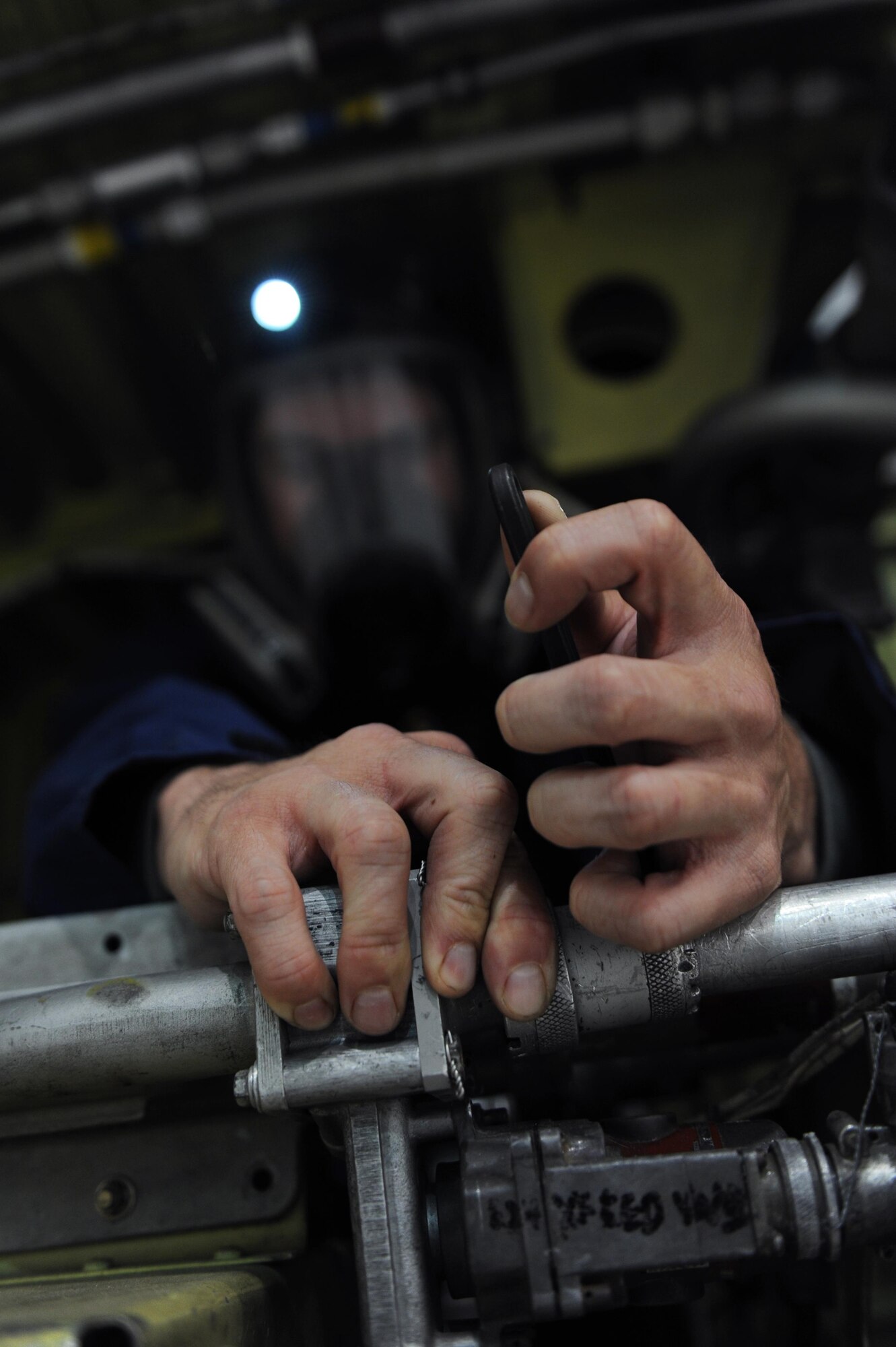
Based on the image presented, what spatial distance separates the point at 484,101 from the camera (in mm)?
1508

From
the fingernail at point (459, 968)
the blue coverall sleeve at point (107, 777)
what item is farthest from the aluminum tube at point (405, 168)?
the fingernail at point (459, 968)

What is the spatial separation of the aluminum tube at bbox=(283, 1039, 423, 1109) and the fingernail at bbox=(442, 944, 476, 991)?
4 centimetres

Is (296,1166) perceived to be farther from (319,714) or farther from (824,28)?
(824,28)

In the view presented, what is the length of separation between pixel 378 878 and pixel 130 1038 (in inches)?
7.3

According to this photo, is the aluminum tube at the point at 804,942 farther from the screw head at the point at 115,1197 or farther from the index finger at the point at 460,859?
the screw head at the point at 115,1197

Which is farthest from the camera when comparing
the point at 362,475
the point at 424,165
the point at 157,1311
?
the point at 362,475

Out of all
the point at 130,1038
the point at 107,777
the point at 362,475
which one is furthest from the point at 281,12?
the point at 130,1038

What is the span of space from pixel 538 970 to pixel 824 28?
5.04ft

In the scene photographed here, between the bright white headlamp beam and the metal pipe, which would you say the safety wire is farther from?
the bright white headlamp beam

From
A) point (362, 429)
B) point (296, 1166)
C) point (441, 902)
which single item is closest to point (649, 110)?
point (362, 429)

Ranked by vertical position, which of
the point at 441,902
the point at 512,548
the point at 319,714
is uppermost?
the point at 319,714

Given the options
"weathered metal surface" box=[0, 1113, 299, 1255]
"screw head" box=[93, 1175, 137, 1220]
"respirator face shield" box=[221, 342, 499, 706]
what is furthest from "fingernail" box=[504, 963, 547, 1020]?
"respirator face shield" box=[221, 342, 499, 706]

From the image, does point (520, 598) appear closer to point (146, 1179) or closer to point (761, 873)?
point (761, 873)

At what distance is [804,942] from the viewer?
1.78 feet
